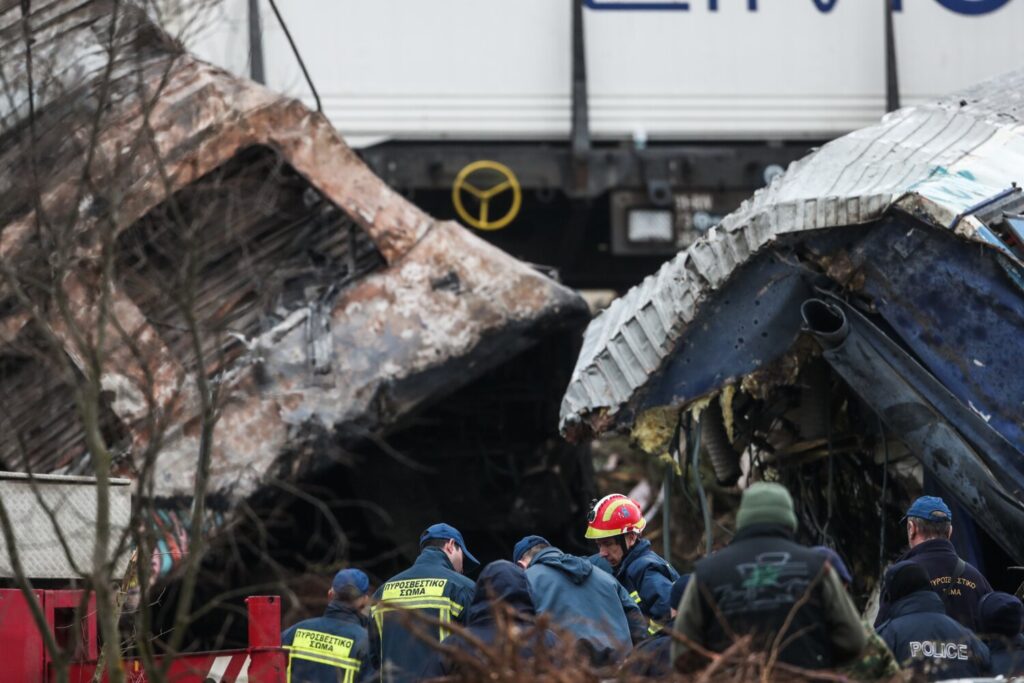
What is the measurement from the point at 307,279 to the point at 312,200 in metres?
0.47

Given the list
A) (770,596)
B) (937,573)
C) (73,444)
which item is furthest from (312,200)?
(770,596)

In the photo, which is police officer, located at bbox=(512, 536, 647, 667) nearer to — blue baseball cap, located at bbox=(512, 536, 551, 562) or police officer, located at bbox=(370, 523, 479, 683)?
police officer, located at bbox=(370, 523, 479, 683)

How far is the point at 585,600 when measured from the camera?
6.42m

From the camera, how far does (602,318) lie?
358 inches

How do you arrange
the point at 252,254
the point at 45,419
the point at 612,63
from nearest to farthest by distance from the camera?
the point at 45,419
the point at 252,254
the point at 612,63

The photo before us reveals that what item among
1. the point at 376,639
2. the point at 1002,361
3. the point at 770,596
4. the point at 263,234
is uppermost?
the point at 263,234

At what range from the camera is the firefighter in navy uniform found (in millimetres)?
6988

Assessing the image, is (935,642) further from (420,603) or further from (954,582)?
(420,603)

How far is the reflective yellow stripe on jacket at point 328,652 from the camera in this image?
7.19m

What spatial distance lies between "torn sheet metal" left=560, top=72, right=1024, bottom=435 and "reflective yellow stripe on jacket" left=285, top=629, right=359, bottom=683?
1.69 metres

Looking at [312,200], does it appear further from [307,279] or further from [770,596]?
[770,596]

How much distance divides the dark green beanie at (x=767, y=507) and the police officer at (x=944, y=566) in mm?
1931

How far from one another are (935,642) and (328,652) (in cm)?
261

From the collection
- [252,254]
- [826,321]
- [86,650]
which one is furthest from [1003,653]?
[252,254]
